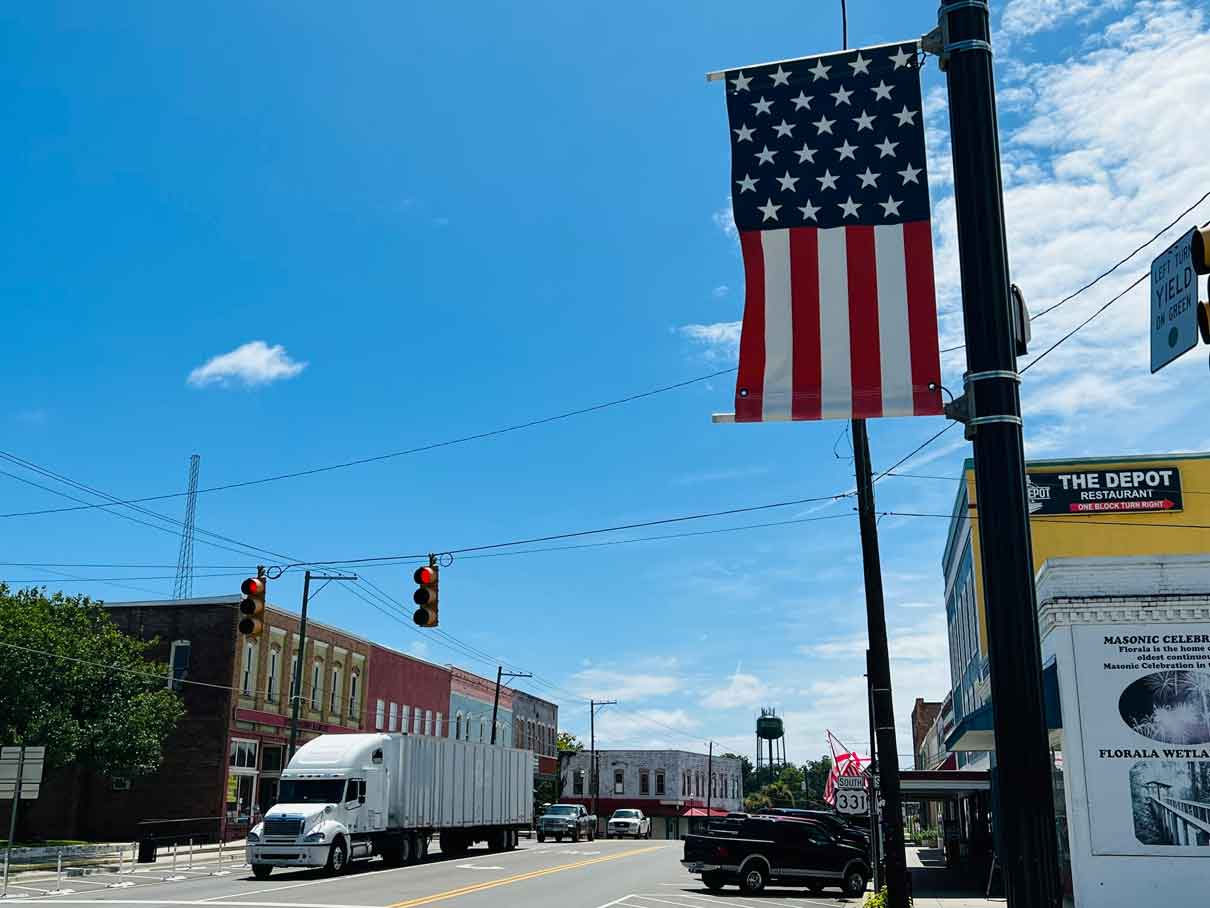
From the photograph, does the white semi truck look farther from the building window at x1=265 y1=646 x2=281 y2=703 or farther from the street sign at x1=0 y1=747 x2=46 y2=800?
the building window at x1=265 y1=646 x2=281 y2=703

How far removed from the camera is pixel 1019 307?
5.10 metres

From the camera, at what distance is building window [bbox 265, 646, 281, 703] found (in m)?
52.2

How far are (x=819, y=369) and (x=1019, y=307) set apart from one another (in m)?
1.26

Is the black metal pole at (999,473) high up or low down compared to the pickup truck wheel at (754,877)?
up

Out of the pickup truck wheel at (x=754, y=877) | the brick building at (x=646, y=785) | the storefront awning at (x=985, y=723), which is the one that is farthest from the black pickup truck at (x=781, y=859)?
the brick building at (x=646, y=785)

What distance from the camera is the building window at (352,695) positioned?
59719 mm

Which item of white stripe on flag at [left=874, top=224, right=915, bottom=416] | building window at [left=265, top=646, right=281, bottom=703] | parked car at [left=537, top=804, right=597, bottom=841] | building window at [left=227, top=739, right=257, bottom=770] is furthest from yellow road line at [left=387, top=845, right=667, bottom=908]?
white stripe on flag at [left=874, top=224, right=915, bottom=416]

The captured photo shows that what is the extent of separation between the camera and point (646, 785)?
343 feet

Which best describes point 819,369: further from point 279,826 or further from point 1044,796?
point 279,826

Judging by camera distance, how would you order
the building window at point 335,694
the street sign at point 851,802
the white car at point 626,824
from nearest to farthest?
1. the street sign at point 851,802
2. the building window at point 335,694
3. the white car at point 626,824

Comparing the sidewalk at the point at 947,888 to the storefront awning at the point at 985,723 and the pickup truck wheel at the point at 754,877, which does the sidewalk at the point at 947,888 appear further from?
the pickup truck wheel at the point at 754,877

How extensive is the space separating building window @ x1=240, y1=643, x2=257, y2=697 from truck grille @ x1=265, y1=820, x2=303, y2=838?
63.0 feet

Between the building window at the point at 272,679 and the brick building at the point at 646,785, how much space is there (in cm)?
5434

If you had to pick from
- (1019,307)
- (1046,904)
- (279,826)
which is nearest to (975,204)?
(1019,307)
